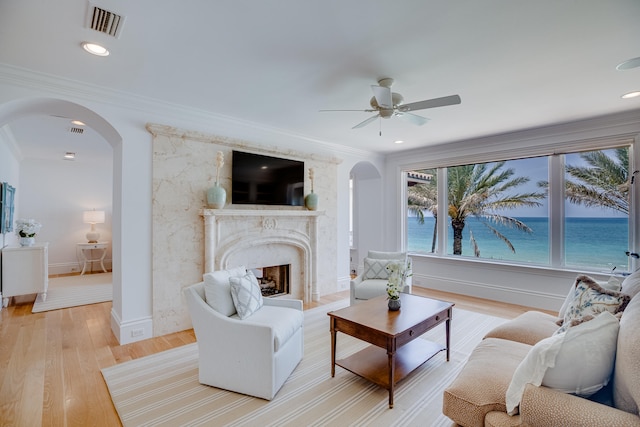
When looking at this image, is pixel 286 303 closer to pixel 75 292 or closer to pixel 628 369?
pixel 628 369

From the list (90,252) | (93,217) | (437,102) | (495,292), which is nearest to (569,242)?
(495,292)

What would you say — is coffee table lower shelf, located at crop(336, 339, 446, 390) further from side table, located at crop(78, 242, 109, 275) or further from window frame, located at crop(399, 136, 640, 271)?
side table, located at crop(78, 242, 109, 275)

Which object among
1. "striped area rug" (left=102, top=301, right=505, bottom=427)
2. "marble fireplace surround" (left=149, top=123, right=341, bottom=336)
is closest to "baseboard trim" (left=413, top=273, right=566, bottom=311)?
"striped area rug" (left=102, top=301, right=505, bottom=427)

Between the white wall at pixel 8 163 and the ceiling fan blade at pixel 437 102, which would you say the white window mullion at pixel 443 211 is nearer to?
the ceiling fan blade at pixel 437 102

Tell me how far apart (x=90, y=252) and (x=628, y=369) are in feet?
29.9

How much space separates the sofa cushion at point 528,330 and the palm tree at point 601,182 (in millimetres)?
2665

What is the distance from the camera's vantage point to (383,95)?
266 cm

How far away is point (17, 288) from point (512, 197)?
7.94 m

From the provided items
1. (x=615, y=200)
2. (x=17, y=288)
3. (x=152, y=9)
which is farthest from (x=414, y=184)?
(x=17, y=288)

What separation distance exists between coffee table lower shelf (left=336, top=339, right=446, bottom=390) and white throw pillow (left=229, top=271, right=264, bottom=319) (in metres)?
0.88

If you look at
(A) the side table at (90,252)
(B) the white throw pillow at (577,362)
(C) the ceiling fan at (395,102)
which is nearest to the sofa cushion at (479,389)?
(B) the white throw pillow at (577,362)

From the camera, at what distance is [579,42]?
2232 mm

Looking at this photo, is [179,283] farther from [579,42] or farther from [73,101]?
[579,42]

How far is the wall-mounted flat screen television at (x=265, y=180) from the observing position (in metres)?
4.12
